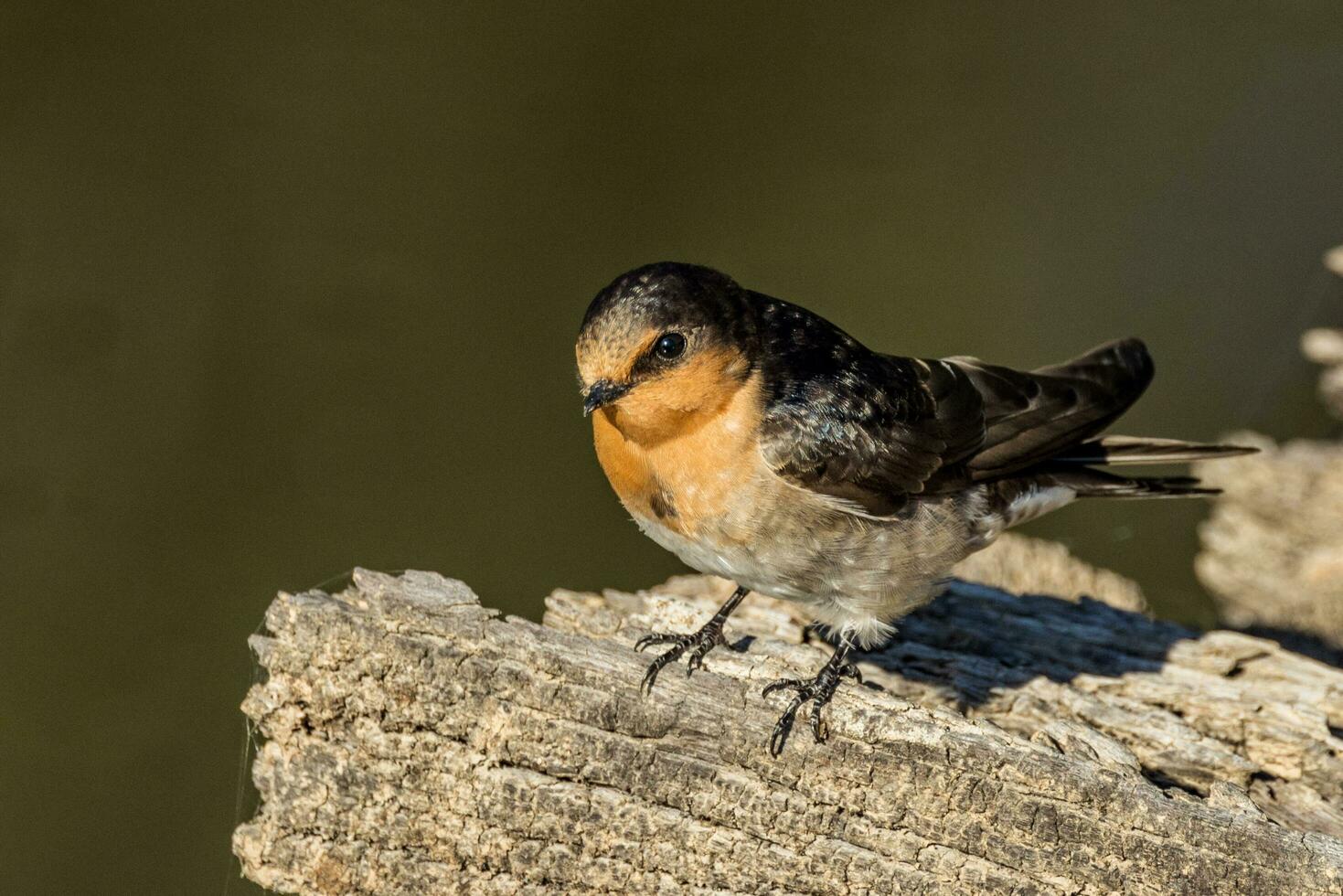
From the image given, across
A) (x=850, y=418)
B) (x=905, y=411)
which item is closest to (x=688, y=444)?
(x=850, y=418)

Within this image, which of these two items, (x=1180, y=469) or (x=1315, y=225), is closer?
(x=1180, y=469)

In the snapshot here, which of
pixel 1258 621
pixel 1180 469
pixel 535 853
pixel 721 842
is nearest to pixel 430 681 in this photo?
pixel 535 853

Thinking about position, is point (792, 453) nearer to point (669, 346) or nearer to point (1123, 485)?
point (669, 346)

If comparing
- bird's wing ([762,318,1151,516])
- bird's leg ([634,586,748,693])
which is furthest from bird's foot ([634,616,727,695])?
bird's wing ([762,318,1151,516])

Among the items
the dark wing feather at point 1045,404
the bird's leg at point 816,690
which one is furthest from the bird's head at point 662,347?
the dark wing feather at point 1045,404

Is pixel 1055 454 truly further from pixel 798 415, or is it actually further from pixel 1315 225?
pixel 1315 225
